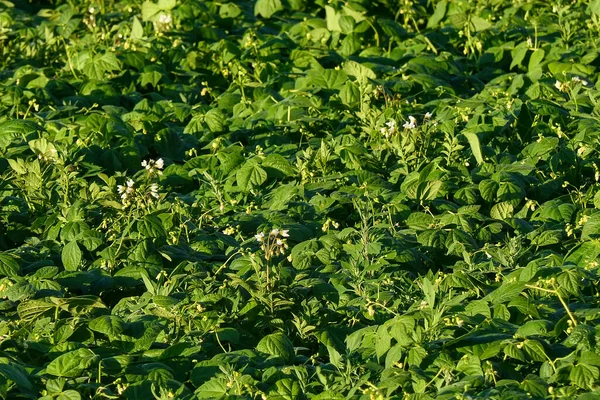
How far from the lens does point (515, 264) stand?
14.9 feet

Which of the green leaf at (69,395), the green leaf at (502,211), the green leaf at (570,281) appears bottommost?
the green leaf at (502,211)

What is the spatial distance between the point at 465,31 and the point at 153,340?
4.00m

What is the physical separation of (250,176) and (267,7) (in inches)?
104

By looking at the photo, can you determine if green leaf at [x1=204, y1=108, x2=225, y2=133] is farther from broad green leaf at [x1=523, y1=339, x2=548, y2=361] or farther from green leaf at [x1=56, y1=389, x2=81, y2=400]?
broad green leaf at [x1=523, y1=339, x2=548, y2=361]

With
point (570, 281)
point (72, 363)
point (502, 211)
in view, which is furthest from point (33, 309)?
point (502, 211)

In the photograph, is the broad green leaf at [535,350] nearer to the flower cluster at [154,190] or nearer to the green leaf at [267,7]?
the flower cluster at [154,190]

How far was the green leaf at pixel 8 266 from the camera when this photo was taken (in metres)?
4.55

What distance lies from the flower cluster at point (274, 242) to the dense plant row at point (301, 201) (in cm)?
Result: 2

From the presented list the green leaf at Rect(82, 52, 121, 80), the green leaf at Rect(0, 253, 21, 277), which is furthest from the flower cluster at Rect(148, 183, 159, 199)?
the green leaf at Rect(82, 52, 121, 80)

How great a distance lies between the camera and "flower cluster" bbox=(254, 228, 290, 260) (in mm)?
4359

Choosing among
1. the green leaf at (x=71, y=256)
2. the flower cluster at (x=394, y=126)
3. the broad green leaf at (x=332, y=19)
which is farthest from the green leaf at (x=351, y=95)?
the green leaf at (x=71, y=256)

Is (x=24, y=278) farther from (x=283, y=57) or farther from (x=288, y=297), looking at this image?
(x=283, y=57)

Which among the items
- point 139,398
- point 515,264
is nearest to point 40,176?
point 139,398

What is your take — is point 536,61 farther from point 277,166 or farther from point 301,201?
point 301,201
